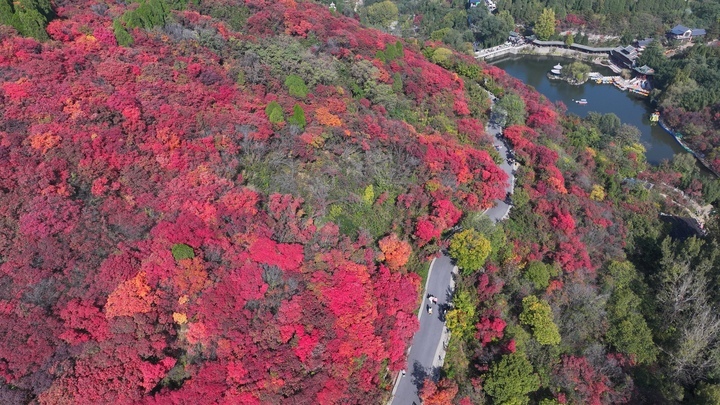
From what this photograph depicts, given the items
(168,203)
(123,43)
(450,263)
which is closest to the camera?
(168,203)

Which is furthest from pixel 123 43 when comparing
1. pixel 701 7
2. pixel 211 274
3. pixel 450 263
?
pixel 701 7

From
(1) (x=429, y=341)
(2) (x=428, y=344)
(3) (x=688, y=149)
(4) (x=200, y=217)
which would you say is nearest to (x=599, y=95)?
(3) (x=688, y=149)

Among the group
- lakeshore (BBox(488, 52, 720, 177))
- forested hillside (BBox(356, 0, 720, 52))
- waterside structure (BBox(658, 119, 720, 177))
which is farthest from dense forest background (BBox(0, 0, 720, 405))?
forested hillside (BBox(356, 0, 720, 52))

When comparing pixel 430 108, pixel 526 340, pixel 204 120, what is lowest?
pixel 526 340

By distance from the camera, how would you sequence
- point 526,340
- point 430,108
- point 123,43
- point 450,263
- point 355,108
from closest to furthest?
point 526,340 < point 450,263 < point 123,43 < point 355,108 < point 430,108

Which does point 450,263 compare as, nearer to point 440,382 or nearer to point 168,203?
point 440,382

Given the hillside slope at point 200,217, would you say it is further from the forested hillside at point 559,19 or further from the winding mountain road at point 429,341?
the forested hillside at point 559,19

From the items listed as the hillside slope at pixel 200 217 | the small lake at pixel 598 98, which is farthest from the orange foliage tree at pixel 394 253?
the small lake at pixel 598 98

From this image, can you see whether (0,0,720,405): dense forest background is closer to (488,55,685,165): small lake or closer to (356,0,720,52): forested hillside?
(488,55,685,165): small lake
